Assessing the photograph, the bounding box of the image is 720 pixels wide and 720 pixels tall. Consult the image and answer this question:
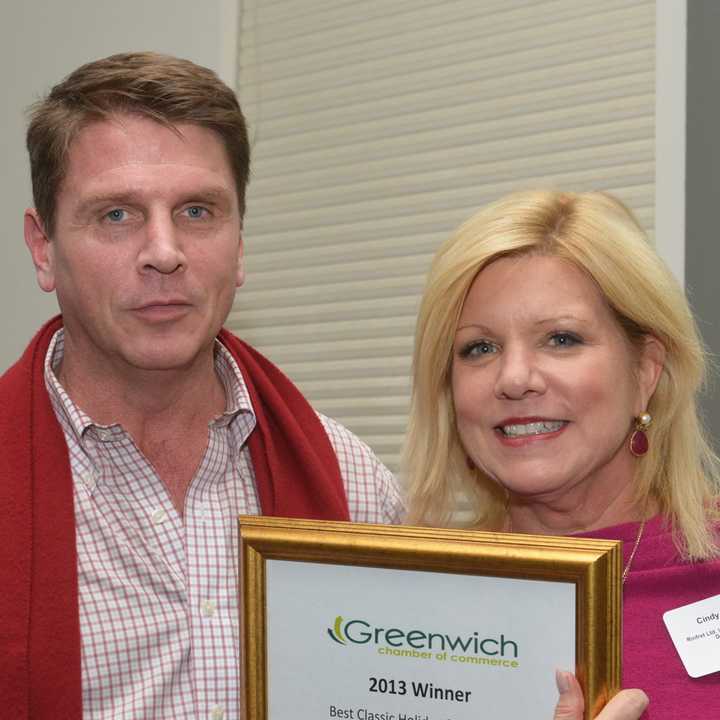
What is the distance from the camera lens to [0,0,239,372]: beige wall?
3.65 metres

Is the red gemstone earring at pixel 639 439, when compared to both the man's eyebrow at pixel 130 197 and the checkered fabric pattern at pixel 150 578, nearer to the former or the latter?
the checkered fabric pattern at pixel 150 578

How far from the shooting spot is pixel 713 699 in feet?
5.31

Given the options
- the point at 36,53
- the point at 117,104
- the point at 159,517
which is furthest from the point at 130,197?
the point at 36,53

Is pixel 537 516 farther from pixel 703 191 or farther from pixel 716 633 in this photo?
pixel 703 191

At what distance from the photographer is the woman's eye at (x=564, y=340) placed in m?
1.77

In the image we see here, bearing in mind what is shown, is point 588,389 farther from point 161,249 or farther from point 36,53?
point 36,53

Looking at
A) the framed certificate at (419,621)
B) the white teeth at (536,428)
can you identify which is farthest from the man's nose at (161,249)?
the white teeth at (536,428)

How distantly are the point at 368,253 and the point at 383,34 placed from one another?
64 cm

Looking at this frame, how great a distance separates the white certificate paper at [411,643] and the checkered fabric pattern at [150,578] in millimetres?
217

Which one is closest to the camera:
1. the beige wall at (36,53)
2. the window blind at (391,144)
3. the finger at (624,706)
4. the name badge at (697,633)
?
the finger at (624,706)

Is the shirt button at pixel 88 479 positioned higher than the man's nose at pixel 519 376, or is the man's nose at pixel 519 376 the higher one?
the man's nose at pixel 519 376

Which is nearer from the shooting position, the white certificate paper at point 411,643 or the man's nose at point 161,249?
the white certificate paper at point 411,643

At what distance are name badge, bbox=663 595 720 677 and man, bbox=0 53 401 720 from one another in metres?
0.58

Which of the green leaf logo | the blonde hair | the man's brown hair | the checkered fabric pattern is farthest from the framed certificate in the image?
the man's brown hair
